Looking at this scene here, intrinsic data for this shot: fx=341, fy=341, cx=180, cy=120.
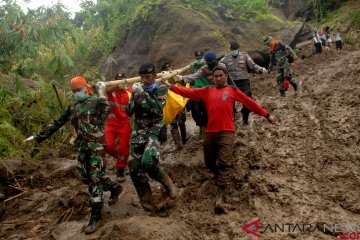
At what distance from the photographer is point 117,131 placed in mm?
5820

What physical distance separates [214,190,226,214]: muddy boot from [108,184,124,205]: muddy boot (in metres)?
1.45

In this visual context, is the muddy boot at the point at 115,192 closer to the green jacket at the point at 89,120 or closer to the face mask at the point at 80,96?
the green jacket at the point at 89,120

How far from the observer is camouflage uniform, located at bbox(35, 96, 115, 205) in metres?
4.46

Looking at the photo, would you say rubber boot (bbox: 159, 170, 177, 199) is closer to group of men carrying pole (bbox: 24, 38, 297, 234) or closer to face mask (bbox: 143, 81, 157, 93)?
group of men carrying pole (bbox: 24, 38, 297, 234)

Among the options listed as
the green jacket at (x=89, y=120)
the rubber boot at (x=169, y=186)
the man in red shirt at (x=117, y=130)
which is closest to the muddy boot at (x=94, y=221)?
the green jacket at (x=89, y=120)

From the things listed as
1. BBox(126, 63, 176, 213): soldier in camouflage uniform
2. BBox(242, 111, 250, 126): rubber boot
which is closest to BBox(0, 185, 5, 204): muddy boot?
BBox(126, 63, 176, 213): soldier in camouflage uniform

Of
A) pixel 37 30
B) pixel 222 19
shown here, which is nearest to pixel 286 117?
pixel 37 30

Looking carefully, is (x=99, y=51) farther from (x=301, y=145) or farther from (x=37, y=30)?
(x=301, y=145)

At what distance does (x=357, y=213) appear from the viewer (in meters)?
4.04

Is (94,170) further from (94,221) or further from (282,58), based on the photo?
(282,58)

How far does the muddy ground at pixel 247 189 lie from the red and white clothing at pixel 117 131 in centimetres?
58

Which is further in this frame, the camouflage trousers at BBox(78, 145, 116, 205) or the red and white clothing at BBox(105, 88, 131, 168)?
the red and white clothing at BBox(105, 88, 131, 168)

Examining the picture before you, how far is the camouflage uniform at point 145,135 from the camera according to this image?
4426 mm

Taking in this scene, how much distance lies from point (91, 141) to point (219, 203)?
187 cm
